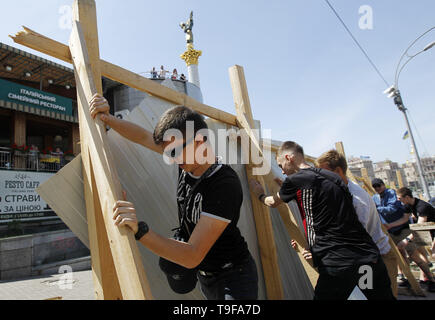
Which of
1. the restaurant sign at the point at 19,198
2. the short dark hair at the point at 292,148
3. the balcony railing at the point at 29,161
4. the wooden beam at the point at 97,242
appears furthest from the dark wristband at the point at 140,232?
the balcony railing at the point at 29,161

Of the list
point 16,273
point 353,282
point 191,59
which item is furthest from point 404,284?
point 191,59

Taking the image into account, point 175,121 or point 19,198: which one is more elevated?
point 19,198

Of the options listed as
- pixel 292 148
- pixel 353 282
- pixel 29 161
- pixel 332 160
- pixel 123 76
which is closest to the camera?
pixel 353 282

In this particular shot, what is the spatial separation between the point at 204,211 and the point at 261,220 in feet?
5.85

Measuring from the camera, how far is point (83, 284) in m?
6.15

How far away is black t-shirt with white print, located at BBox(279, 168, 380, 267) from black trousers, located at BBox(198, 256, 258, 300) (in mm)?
604

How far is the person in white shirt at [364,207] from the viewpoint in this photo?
2273 millimetres

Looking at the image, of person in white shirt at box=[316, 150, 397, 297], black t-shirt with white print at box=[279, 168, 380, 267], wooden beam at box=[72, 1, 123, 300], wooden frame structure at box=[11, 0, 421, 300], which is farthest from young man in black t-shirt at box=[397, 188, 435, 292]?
wooden beam at box=[72, 1, 123, 300]

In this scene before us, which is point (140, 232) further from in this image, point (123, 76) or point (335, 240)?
point (123, 76)

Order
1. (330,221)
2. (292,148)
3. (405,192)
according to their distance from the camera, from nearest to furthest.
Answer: (330,221)
(292,148)
(405,192)

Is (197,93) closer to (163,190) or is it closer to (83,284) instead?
(83,284)

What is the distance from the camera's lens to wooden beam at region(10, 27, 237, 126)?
1.70m

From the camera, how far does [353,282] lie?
5.92ft
